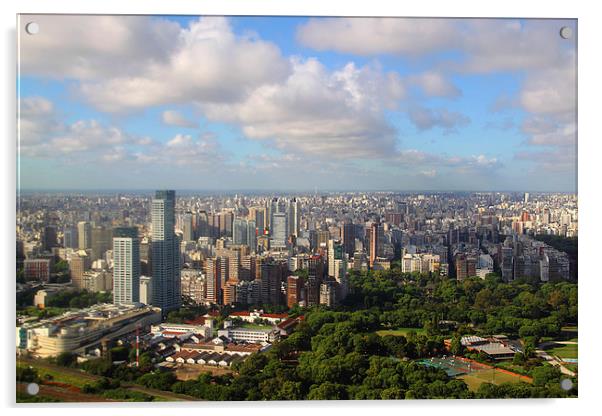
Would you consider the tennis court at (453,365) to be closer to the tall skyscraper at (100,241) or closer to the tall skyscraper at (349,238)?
the tall skyscraper at (349,238)

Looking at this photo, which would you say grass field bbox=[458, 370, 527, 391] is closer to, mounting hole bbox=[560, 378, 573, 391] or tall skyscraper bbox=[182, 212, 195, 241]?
mounting hole bbox=[560, 378, 573, 391]

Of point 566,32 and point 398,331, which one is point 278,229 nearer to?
point 398,331

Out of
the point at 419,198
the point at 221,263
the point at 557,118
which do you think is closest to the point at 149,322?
the point at 221,263

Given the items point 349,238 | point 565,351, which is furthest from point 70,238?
point 565,351

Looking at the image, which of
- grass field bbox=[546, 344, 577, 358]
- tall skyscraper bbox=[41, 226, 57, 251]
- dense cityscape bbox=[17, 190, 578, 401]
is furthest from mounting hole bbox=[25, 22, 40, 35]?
grass field bbox=[546, 344, 577, 358]

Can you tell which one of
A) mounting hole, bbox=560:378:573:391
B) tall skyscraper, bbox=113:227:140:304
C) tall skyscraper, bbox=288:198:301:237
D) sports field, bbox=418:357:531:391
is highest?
tall skyscraper, bbox=288:198:301:237

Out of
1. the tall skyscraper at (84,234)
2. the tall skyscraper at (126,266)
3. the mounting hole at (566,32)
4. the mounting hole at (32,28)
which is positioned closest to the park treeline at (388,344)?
the tall skyscraper at (126,266)

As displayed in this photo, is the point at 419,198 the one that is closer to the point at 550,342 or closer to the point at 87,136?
the point at 550,342
